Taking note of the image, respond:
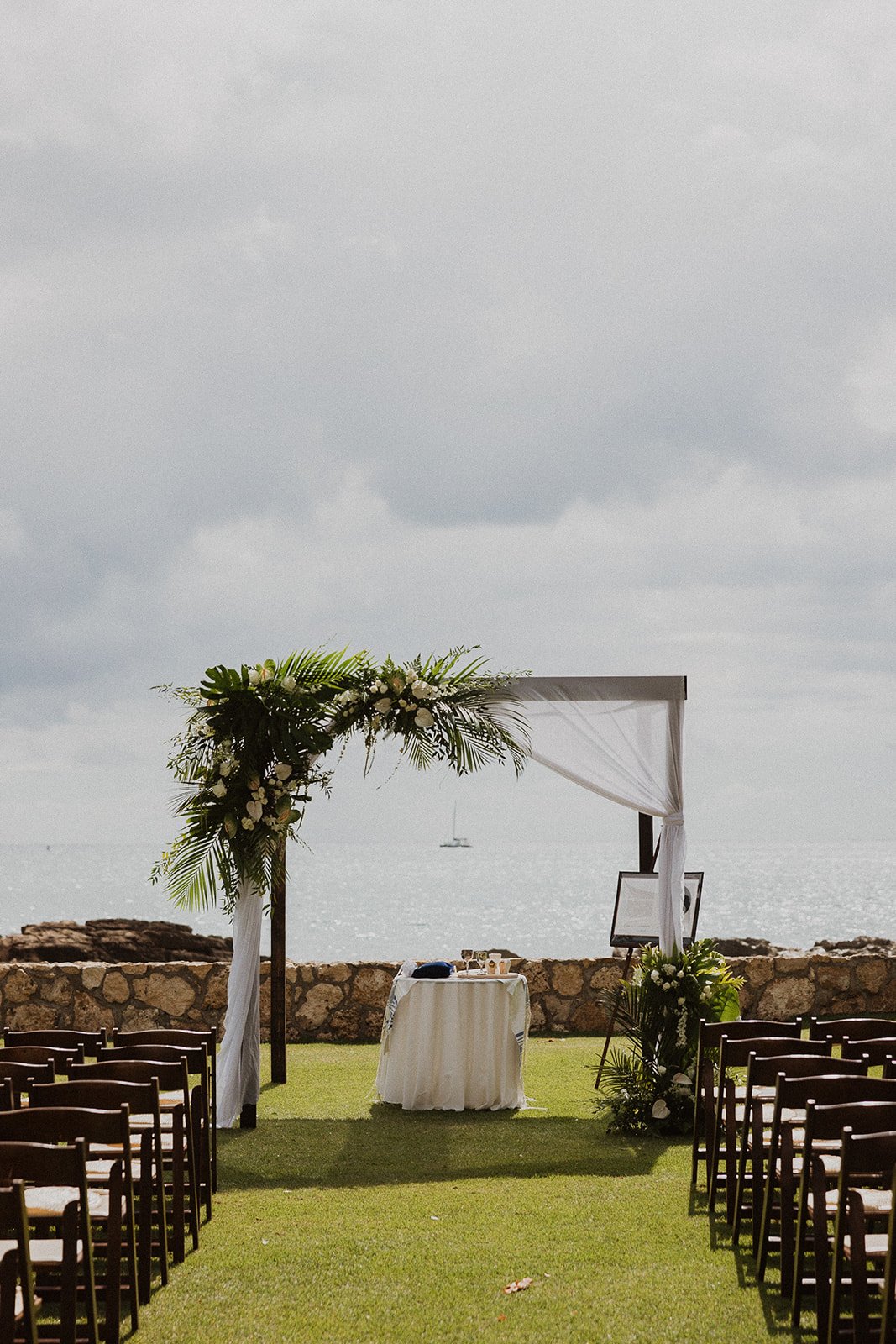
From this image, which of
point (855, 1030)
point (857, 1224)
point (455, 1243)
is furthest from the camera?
point (855, 1030)

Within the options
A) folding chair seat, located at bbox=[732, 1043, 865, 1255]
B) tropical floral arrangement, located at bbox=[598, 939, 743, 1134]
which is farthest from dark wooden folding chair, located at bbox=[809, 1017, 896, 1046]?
tropical floral arrangement, located at bbox=[598, 939, 743, 1134]

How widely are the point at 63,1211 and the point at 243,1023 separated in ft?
14.7

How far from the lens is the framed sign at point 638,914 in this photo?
8.70 m

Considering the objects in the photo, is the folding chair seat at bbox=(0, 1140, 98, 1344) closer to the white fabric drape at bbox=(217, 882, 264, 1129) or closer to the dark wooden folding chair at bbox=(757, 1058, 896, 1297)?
the dark wooden folding chair at bbox=(757, 1058, 896, 1297)

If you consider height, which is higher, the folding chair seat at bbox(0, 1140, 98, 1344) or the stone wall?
the folding chair seat at bbox(0, 1140, 98, 1344)

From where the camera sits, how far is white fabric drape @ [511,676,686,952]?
867 centimetres

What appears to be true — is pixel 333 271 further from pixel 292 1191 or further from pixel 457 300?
pixel 292 1191

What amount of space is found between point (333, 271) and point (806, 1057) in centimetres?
987

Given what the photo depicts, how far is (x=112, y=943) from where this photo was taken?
56.0ft

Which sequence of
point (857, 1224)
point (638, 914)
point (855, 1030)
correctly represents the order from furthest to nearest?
point (638, 914)
point (855, 1030)
point (857, 1224)

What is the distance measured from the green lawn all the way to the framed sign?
4.93 ft

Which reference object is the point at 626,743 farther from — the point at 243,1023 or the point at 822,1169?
the point at 822,1169

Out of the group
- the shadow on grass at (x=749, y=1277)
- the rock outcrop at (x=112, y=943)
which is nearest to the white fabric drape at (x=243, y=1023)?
the shadow on grass at (x=749, y=1277)

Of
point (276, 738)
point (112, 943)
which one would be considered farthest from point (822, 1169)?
point (112, 943)
